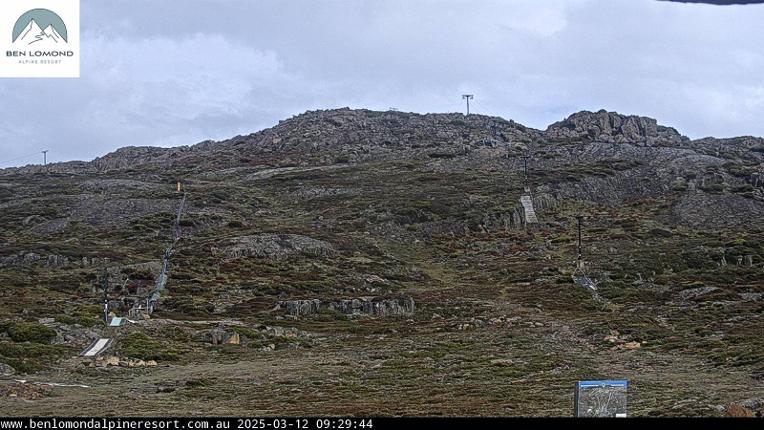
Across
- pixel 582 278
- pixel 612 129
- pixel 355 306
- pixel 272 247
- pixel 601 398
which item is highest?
pixel 612 129

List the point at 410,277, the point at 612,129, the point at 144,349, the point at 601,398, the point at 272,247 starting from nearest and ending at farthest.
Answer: the point at 601,398
the point at 144,349
the point at 410,277
the point at 272,247
the point at 612,129

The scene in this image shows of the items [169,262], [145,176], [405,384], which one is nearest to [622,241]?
[169,262]

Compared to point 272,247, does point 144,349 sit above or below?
below

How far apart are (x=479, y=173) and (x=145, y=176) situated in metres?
58.6

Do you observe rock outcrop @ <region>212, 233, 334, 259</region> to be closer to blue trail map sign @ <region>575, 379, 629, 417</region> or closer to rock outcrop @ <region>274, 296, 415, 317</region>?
rock outcrop @ <region>274, 296, 415, 317</region>

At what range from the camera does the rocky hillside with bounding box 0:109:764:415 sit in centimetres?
2566

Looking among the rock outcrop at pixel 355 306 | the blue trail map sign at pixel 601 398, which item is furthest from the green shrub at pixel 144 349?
the blue trail map sign at pixel 601 398

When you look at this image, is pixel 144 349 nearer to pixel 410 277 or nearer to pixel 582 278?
pixel 410 277

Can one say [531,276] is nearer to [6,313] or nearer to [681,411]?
[6,313]

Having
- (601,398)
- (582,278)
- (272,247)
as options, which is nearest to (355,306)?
(582,278)

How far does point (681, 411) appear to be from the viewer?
16266 mm

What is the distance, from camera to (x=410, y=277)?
63.6 m

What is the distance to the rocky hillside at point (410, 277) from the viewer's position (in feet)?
84.2

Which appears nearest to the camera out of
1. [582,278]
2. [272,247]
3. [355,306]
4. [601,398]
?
[601,398]
